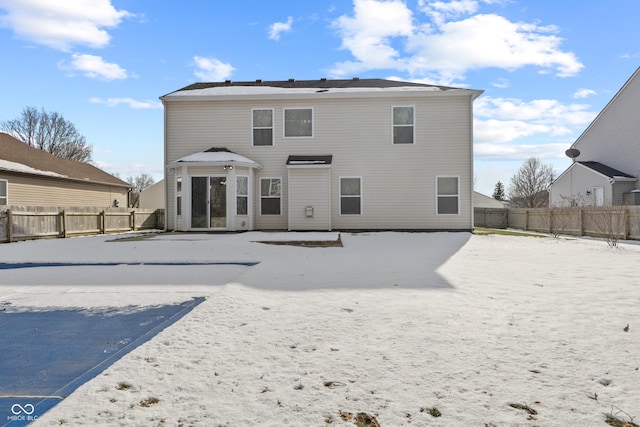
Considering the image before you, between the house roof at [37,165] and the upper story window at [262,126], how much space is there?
11.4 m

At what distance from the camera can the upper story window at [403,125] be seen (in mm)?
15555

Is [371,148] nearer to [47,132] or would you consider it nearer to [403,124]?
[403,124]

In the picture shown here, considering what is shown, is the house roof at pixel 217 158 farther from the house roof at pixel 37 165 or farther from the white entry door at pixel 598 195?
the white entry door at pixel 598 195

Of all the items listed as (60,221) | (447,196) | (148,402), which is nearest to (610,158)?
(447,196)

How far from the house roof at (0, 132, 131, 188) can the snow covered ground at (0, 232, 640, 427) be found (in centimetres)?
1533

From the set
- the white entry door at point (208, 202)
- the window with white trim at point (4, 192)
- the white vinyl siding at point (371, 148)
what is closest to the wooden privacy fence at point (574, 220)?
the white vinyl siding at point (371, 148)

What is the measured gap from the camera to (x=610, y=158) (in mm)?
22531

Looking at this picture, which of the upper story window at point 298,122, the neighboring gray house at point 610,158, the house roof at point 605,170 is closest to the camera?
the upper story window at point 298,122

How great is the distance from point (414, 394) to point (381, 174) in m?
13.6

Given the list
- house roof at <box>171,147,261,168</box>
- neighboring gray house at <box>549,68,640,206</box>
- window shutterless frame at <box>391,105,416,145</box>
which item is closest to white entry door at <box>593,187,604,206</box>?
neighboring gray house at <box>549,68,640,206</box>

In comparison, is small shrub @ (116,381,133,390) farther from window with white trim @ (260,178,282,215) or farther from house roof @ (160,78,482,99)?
house roof @ (160,78,482,99)

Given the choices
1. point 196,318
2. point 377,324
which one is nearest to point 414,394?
point 377,324

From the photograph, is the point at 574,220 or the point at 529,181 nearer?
the point at 574,220

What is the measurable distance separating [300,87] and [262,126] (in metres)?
2.93
